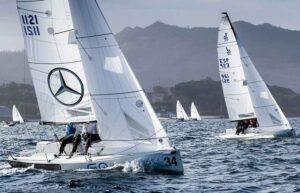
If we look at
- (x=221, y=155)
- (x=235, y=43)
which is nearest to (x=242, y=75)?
(x=235, y=43)

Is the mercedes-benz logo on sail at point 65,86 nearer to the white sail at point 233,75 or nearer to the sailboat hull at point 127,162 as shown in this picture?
Result: the sailboat hull at point 127,162

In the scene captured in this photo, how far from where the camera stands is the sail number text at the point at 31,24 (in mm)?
28970

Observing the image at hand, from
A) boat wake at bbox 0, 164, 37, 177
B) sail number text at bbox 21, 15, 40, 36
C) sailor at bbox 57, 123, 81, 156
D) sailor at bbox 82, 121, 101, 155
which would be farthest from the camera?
sail number text at bbox 21, 15, 40, 36

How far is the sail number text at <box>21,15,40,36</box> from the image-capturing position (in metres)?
29.0

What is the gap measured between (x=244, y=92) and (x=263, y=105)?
3835mm

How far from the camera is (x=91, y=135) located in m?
27.0

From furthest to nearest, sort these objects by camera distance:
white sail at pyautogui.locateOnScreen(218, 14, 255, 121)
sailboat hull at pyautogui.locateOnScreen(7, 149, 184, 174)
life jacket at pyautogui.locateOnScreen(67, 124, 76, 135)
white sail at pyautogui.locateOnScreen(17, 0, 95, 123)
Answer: white sail at pyautogui.locateOnScreen(218, 14, 255, 121) → white sail at pyautogui.locateOnScreen(17, 0, 95, 123) → life jacket at pyautogui.locateOnScreen(67, 124, 76, 135) → sailboat hull at pyautogui.locateOnScreen(7, 149, 184, 174)

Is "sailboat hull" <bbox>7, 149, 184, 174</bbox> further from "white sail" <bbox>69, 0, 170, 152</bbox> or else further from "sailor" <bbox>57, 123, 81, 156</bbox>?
"sailor" <bbox>57, 123, 81, 156</bbox>

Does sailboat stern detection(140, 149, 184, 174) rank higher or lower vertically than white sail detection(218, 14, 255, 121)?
lower

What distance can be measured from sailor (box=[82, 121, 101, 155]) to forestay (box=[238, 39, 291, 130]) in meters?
20.2

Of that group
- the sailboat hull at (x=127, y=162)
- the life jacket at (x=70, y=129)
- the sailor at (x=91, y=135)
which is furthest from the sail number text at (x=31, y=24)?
the sailboat hull at (x=127, y=162)

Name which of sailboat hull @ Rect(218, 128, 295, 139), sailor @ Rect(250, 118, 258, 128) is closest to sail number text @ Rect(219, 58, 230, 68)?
sailor @ Rect(250, 118, 258, 128)

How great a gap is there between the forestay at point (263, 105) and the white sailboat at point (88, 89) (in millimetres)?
19820

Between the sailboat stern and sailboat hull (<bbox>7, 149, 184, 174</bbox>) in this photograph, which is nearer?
the sailboat stern
